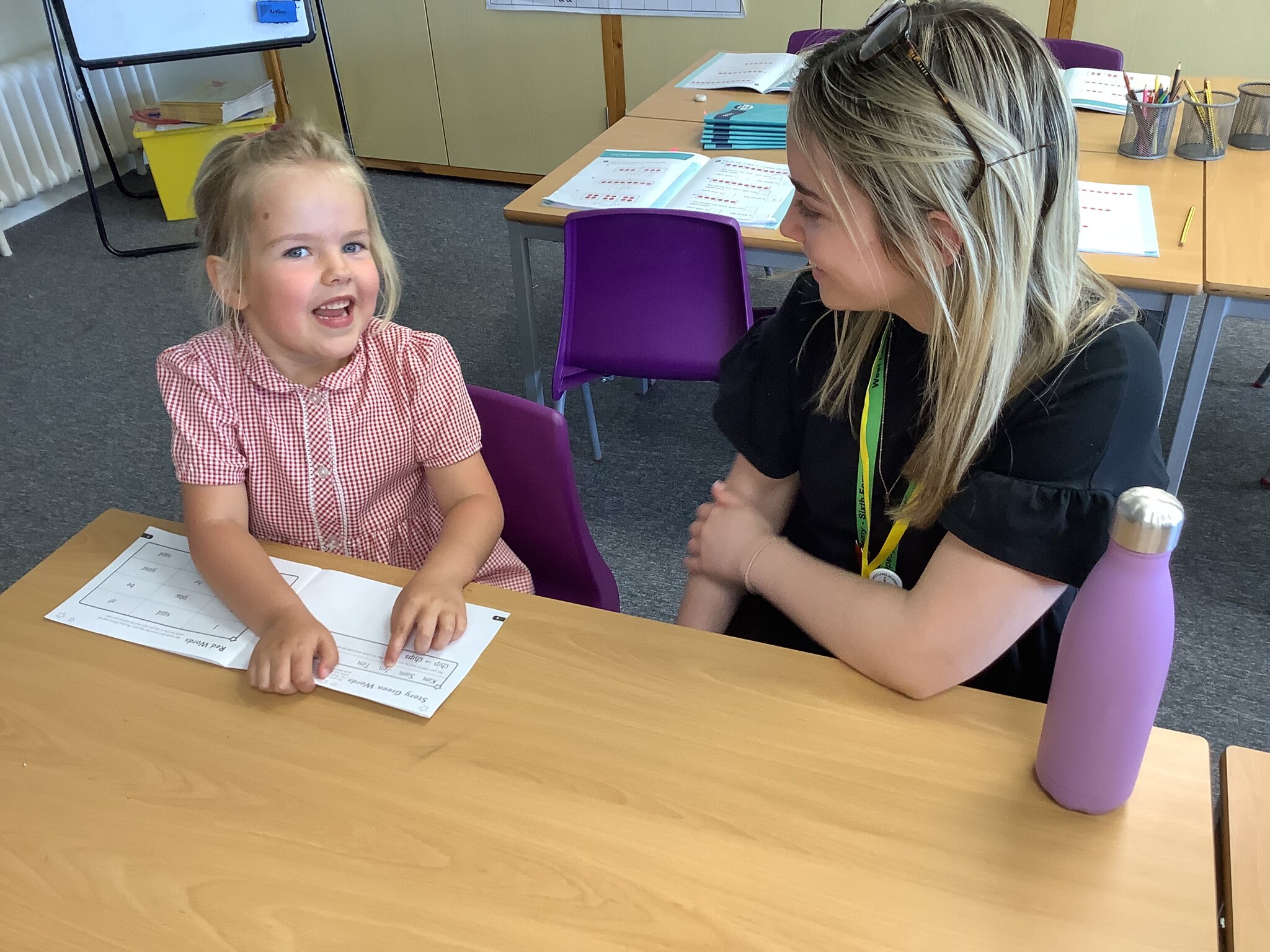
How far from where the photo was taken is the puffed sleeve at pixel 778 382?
1.15 m

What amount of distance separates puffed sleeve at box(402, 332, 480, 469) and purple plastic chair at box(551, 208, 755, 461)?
26.9 inches

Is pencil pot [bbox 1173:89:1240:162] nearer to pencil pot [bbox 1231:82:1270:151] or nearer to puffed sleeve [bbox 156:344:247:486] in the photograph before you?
pencil pot [bbox 1231:82:1270:151]

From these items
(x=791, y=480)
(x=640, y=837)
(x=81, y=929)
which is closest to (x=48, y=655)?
(x=81, y=929)

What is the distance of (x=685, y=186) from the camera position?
216cm

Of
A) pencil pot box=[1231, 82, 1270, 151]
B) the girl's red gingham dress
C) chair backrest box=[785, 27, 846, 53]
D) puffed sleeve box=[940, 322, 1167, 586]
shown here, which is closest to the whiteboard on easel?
chair backrest box=[785, 27, 846, 53]

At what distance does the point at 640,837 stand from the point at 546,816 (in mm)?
76

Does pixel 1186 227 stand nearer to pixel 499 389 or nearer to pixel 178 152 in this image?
pixel 499 389

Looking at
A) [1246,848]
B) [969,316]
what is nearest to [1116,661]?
[1246,848]

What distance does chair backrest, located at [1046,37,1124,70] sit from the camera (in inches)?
109

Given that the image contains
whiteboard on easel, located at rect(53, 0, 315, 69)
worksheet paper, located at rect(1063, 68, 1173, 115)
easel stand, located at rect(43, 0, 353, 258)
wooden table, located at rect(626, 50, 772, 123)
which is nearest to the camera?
worksheet paper, located at rect(1063, 68, 1173, 115)

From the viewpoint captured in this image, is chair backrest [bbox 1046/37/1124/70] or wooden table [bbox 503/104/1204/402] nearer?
wooden table [bbox 503/104/1204/402]

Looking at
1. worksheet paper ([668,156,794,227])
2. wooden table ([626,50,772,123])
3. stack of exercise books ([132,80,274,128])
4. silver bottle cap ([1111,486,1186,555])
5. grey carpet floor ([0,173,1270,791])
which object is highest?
silver bottle cap ([1111,486,1186,555])

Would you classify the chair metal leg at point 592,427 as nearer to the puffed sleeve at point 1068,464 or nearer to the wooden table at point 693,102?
the wooden table at point 693,102

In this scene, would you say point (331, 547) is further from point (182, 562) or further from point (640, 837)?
point (640, 837)
